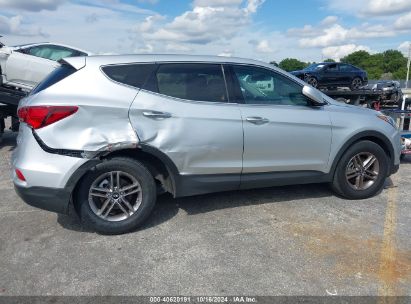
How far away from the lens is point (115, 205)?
3.87m

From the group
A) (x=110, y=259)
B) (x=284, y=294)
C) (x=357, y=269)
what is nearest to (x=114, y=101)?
(x=110, y=259)

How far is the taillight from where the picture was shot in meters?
3.50

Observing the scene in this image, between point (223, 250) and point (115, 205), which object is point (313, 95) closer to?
point (223, 250)

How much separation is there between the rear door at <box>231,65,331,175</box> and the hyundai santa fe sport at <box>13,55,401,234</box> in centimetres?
1

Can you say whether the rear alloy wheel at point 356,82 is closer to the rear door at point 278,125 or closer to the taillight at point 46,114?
the rear door at point 278,125

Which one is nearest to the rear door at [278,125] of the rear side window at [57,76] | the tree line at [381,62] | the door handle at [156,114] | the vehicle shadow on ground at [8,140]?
the door handle at [156,114]

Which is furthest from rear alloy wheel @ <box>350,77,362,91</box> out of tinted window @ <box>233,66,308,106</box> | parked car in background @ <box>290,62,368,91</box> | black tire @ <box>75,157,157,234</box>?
black tire @ <box>75,157,157,234</box>

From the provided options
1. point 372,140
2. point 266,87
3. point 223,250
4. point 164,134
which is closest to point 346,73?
point 372,140

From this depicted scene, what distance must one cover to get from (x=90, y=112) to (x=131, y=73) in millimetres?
581

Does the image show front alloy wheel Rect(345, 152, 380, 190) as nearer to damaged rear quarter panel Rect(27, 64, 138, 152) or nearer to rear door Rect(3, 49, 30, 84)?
damaged rear quarter panel Rect(27, 64, 138, 152)

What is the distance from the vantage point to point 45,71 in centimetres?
A: 876

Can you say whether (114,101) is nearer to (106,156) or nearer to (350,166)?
(106,156)

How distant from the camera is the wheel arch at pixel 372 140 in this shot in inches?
183

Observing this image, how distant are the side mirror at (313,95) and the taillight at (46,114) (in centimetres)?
251
